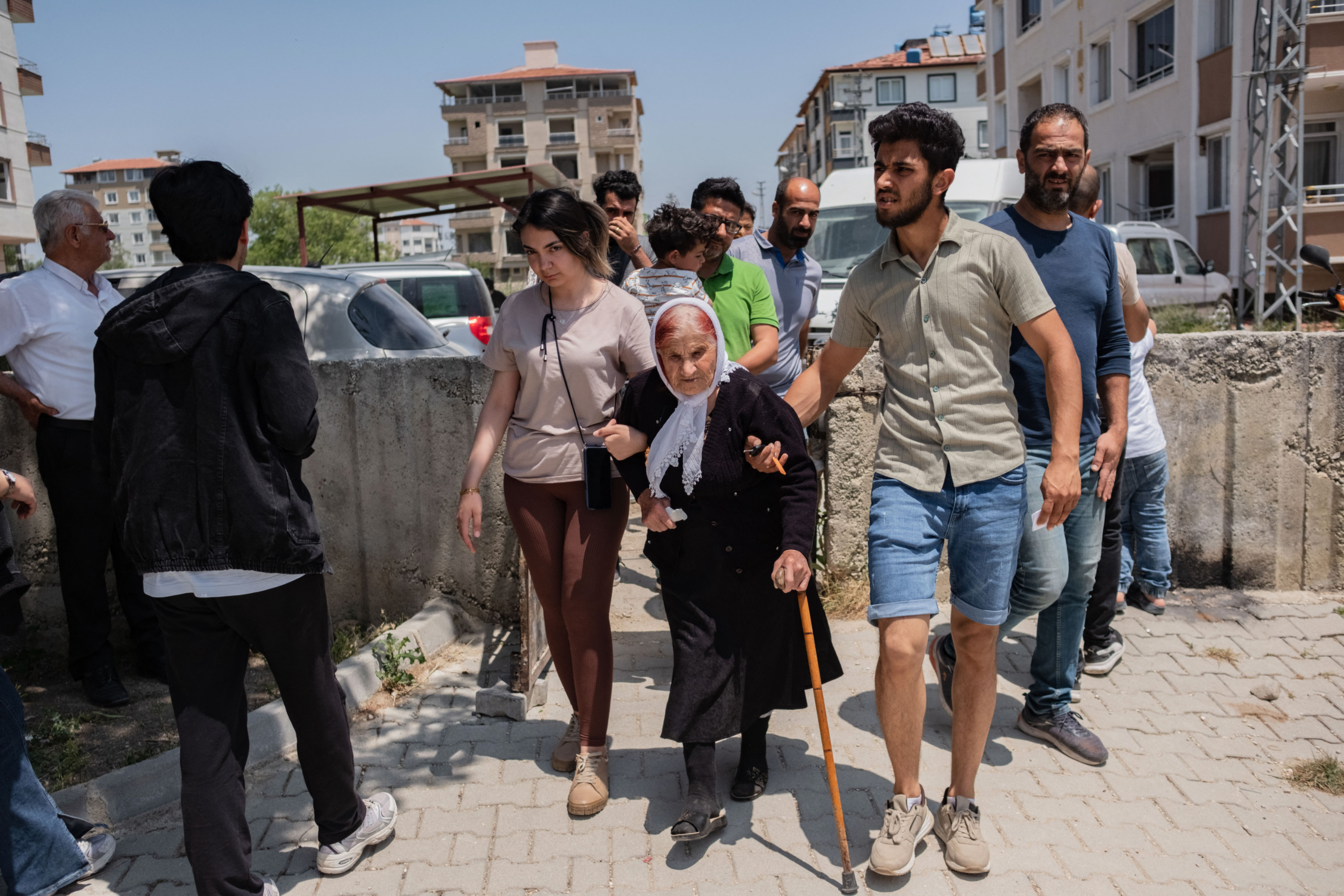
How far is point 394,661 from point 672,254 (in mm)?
2101

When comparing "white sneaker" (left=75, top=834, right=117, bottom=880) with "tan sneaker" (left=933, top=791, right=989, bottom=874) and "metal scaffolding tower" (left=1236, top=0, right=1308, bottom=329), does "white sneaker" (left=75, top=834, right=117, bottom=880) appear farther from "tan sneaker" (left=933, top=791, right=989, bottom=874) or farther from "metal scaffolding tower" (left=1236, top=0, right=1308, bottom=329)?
"metal scaffolding tower" (left=1236, top=0, right=1308, bottom=329)

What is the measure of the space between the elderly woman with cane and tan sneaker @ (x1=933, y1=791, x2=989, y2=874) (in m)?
0.55

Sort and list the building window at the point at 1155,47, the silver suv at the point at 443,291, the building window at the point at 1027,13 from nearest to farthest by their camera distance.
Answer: the silver suv at the point at 443,291
the building window at the point at 1155,47
the building window at the point at 1027,13

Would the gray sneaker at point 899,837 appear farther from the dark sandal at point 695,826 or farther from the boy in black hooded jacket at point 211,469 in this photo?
the boy in black hooded jacket at point 211,469

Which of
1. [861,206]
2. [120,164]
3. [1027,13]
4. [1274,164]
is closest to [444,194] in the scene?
[861,206]

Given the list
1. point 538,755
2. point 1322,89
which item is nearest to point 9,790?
point 538,755

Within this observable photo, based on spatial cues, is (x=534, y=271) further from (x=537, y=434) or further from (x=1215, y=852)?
(x=1215, y=852)

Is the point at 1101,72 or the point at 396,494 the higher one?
the point at 1101,72

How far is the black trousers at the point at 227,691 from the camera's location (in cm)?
271

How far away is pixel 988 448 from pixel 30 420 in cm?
376

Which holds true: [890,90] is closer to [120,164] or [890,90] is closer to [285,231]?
[285,231]

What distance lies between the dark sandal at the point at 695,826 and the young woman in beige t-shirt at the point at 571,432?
1.28 ft

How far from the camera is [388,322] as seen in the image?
690cm

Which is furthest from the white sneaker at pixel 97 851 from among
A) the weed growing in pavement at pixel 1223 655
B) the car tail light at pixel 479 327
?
the car tail light at pixel 479 327
